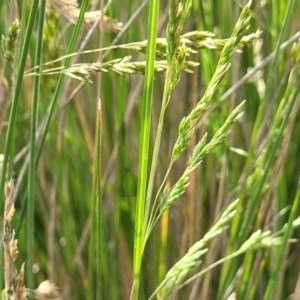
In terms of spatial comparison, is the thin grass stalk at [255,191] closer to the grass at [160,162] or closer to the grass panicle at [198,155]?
the grass at [160,162]

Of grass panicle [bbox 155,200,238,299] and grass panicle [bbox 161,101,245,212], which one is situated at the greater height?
grass panicle [bbox 161,101,245,212]

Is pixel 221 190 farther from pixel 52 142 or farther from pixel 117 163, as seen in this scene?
pixel 52 142

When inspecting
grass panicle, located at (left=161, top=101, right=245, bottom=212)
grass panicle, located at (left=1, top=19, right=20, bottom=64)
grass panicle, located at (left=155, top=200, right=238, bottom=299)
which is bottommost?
grass panicle, located at (left=155, top=200, right=238, bottom=299)

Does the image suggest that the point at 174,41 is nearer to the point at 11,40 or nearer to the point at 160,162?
the point at 11,40

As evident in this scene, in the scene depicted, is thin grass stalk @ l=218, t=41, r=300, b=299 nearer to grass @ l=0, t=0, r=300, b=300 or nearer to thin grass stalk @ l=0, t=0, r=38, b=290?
grass @ l=0, t=0, r=300, b=300

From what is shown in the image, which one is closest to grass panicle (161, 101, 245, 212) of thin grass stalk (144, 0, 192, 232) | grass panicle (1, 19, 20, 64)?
thin grass stalk (144, 0, 192, 232)

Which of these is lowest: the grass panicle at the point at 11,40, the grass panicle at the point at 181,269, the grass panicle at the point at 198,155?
the grass panicle at the point at 181,269

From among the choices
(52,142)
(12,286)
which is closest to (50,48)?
(52,142)

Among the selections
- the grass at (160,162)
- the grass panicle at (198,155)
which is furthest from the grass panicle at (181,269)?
the grass at (160,162)

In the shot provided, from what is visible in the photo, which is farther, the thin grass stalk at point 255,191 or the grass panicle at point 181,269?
the thin grass stalk at point 255,191

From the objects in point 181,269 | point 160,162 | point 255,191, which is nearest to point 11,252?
point 181,269

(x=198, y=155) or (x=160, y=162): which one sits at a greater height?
(x=198, y=155)
